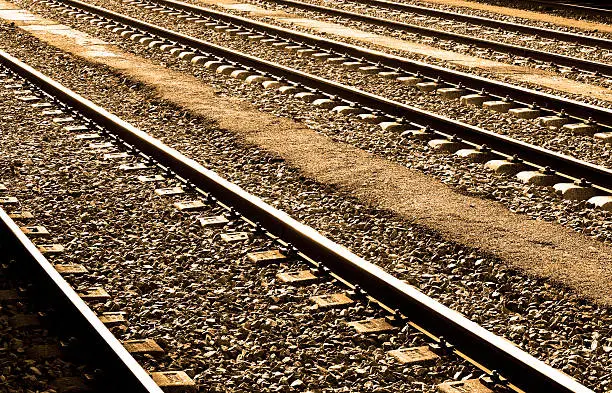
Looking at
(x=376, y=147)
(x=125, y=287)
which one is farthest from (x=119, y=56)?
(x=125, y=287)

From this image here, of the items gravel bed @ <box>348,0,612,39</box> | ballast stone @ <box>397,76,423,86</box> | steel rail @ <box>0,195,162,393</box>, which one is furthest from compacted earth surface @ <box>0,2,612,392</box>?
gravel bed @ <box>348,0,612,39</box>

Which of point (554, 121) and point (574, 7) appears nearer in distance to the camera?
point (554, 121)

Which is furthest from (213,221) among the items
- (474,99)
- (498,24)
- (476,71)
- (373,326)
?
(498,24)

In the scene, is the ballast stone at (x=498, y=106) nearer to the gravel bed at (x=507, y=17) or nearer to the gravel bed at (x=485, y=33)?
the gravel bed at (x=485, y=33)

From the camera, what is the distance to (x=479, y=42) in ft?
52.7

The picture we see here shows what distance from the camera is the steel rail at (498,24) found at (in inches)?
636

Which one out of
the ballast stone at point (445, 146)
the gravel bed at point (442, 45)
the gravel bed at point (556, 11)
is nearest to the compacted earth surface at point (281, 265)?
the ballast stone at point (445, 146)

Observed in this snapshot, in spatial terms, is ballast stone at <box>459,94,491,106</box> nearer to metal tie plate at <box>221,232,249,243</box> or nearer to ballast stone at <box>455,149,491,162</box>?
ballast stone at <box>455,149,491,162</box>

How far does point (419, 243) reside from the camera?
7254mm

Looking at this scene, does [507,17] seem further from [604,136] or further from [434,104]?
[604,136]

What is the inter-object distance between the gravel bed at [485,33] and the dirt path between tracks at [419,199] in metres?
5.81

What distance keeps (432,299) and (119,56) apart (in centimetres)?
977

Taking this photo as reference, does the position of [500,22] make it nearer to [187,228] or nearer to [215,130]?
[215,130]

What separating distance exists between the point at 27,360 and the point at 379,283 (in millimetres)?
2005
